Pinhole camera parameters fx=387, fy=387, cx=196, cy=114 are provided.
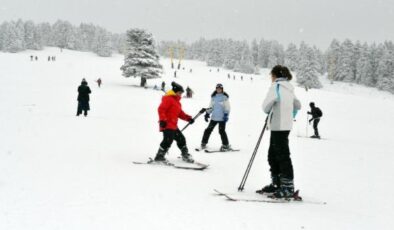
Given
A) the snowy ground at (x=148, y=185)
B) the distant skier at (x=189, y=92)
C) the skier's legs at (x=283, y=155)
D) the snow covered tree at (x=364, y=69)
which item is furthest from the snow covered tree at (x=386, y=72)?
the skier's legs at (x=283, y=155)

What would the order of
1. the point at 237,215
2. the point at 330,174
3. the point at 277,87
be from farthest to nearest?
the point at 330,174
the point at 277,87
the point at 237,215

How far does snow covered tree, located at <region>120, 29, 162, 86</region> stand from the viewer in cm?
4947

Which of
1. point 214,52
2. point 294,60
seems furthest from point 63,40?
point 294,60

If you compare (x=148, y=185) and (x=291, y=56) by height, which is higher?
(x=291, y=56)

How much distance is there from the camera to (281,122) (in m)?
6.39

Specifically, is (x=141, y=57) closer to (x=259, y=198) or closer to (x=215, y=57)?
(x=259, y=198)

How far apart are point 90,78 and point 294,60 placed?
101468 millimetres

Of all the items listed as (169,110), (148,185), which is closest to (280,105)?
(148,185)

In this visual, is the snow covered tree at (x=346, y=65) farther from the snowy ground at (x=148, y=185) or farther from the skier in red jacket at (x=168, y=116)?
the skier in red jacket at (x=168, y=116)

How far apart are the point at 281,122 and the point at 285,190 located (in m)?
1.11

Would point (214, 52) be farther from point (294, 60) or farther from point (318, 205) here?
point (318, 205)

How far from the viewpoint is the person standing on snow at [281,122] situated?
6.34m

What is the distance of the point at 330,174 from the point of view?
9.23 metres

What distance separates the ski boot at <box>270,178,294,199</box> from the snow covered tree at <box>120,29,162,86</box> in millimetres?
43891
